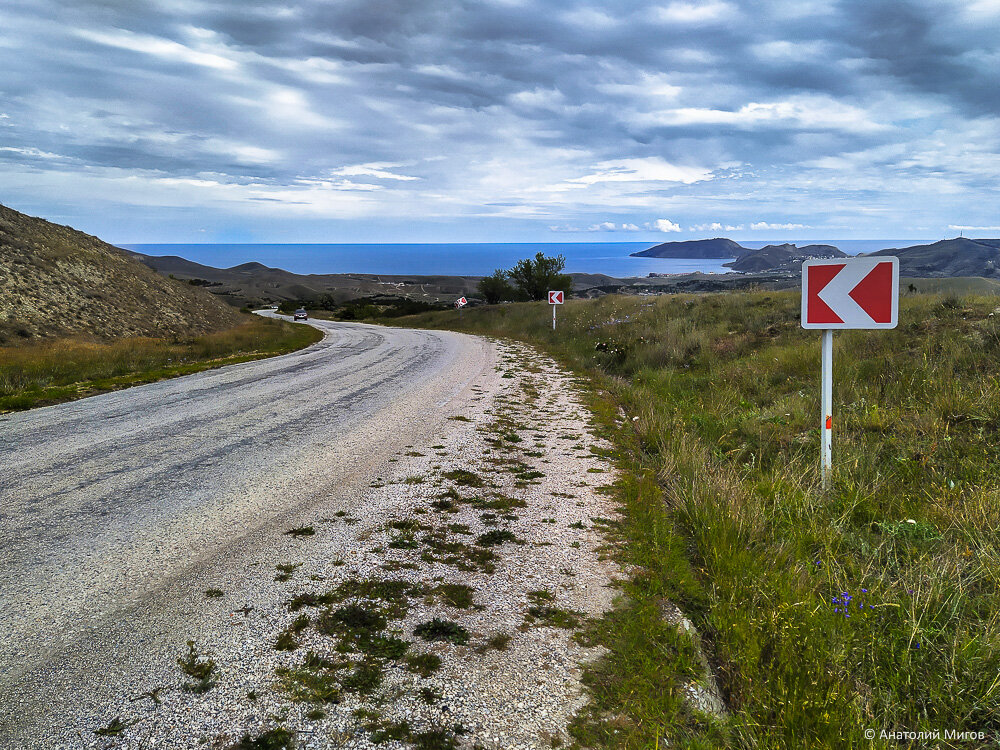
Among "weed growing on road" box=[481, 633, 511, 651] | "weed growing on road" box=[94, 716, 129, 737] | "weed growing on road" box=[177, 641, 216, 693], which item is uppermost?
"weed growing on road" box=[177, 641, 216, 693]

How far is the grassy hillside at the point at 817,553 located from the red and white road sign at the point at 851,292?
4.61 ft

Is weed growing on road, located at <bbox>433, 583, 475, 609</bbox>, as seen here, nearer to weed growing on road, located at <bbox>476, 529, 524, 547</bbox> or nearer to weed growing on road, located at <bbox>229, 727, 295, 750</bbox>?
weed growing on road, located at <bbox>476, 529, 524, 547</bbox>

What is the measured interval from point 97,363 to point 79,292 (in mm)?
15048

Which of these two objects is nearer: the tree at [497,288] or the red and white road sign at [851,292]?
the red and white road sign at [851,292]

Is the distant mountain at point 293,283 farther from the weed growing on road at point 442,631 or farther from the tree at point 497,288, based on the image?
the weed growing on road at point 442,631

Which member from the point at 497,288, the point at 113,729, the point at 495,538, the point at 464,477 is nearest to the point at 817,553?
the point at 495,538

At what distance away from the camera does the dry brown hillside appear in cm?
2234

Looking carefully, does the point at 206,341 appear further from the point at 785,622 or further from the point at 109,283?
the point at 785,622

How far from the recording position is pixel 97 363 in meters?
14.5

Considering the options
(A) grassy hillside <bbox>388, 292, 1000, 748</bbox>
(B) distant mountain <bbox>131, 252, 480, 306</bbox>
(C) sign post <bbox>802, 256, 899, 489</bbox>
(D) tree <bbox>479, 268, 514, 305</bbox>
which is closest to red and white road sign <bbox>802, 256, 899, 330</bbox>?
(C) sign post <bbox>802, 256, 899, 489</bbox>

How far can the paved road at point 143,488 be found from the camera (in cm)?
301

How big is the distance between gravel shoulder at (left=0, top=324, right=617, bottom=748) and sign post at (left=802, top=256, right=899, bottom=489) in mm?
2403

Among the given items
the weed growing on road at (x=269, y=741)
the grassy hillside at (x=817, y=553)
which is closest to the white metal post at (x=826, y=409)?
the grassy hillside at (x=817, y=553)

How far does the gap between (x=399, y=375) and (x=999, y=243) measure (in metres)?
142
